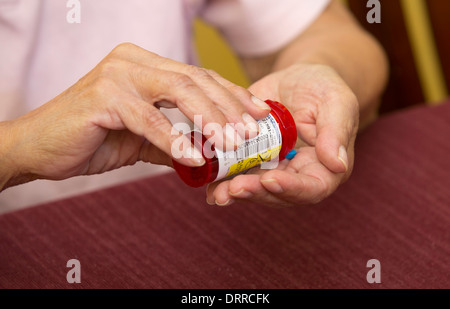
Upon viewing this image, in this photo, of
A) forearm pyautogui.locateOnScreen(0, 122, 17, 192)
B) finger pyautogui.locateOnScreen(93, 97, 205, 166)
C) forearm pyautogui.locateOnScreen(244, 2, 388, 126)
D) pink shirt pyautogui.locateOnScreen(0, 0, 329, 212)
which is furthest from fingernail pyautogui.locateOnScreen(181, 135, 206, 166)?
pink shirt pyautogui.locateOnScreen(0, 0, 329, 212)

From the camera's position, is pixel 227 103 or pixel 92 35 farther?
pixel 92 35

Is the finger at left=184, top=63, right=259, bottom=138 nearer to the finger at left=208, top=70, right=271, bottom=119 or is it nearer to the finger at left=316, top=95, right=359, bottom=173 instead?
the finger at left=208, top=70, right=271, bottom=119

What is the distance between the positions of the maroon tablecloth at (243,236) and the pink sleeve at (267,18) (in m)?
0.35

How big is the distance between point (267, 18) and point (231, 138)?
0.62 meters

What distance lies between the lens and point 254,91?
85cm

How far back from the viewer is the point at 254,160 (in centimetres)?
67

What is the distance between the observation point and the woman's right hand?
0.62 metres

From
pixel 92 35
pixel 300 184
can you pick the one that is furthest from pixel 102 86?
pixel 92 35

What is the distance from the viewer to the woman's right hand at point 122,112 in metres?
0.62

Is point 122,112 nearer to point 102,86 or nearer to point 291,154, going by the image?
point 102,86

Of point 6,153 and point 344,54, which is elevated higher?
point 6,153
